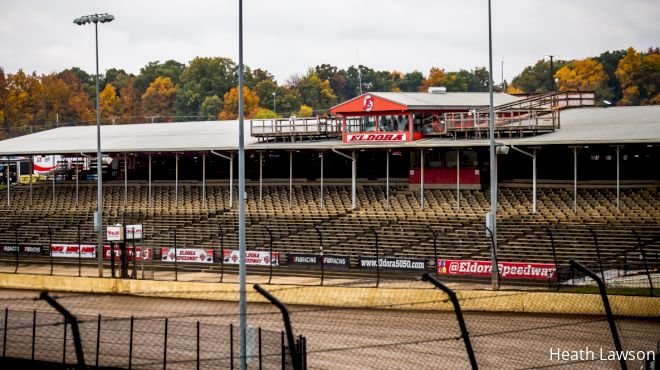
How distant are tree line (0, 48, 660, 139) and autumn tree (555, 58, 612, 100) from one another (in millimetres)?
167

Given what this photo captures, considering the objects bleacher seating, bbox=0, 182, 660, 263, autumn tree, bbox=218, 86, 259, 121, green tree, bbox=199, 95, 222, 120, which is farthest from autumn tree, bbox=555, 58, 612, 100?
bleacher seating, bbox=0, 182, 660, 263

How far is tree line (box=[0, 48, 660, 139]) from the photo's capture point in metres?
136

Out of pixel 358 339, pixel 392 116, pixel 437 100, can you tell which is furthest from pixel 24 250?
pixel 358 339

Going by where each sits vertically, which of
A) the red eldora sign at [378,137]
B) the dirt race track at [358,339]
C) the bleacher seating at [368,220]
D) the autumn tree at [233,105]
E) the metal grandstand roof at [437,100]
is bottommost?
the dirt race track at [358,339]

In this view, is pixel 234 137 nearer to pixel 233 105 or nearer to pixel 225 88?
pixel 233 105

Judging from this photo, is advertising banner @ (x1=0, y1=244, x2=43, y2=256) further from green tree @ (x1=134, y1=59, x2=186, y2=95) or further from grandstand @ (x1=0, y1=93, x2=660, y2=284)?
green tree @ (x1=134, y1=59, x2=186, y2=95)

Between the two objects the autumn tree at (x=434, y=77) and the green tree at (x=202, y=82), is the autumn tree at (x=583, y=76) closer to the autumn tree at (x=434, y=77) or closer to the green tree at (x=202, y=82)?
the autumn tree at (x=434, y=77)

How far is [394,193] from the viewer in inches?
2004

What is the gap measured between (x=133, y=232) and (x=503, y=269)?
15.6 meters

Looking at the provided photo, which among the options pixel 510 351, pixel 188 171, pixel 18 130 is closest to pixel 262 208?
pixel 188 171

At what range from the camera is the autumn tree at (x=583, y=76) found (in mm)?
154750

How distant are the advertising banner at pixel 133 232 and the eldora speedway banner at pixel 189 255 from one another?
117 inches

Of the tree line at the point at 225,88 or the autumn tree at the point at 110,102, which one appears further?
the autumn tree at the point at 110,102
